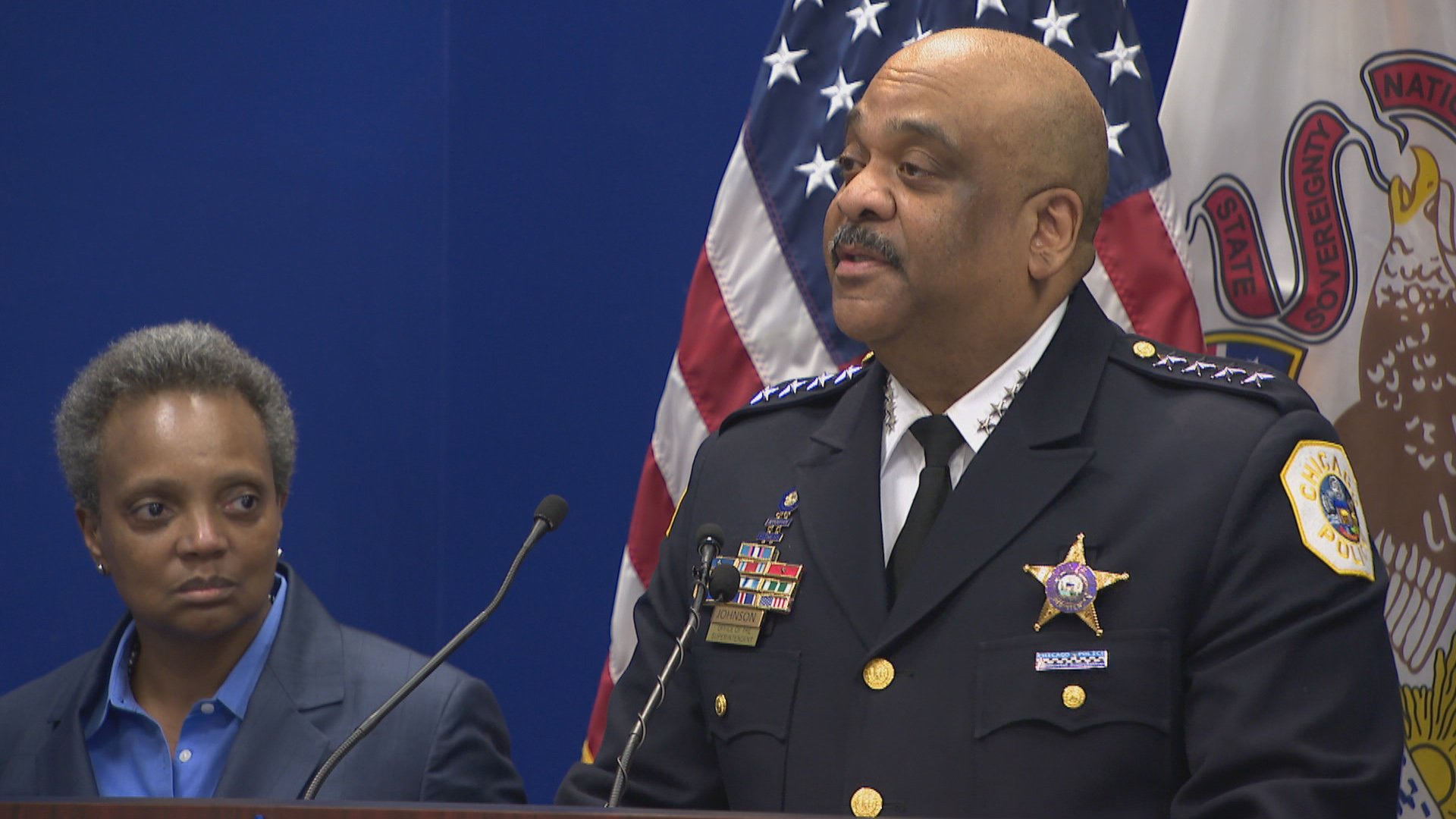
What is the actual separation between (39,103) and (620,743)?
6.54 feet

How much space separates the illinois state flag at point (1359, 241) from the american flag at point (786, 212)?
0.15 m

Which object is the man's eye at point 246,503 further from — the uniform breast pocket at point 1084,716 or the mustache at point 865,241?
the uniform breast pocket at point 1084,716

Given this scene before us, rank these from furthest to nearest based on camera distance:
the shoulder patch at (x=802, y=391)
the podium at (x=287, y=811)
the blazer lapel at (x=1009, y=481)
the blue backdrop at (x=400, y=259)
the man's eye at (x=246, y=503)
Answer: the blue backdrop at (x=400, y=259) < the man's eye at (x=246, y=503) < the shoulder patch at (x=802, y=391) < the blazer lapel at (x=1009, y=481) < the podium at (x=287, y=811)

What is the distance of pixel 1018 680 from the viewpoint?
1580 millimetres

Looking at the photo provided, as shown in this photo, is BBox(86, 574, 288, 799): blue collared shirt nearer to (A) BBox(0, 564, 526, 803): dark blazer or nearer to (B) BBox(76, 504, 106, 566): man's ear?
(A) BBox(0, 564, 526, 803): dark blazer

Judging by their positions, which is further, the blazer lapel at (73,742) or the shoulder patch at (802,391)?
the blazer lapel at (73,742)

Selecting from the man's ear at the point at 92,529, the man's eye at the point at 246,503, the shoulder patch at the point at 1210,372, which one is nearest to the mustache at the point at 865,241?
the shoulder patch at the point at 1210,372

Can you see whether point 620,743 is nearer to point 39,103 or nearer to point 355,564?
point 355,564

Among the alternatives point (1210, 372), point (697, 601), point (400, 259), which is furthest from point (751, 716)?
point (400, 259)

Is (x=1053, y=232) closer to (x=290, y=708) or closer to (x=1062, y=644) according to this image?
(x=1062, y=644)

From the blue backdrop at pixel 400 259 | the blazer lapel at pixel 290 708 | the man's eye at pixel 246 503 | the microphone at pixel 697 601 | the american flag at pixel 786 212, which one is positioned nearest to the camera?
the microphone at pixel 697 601

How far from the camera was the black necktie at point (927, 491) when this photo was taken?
170 cm

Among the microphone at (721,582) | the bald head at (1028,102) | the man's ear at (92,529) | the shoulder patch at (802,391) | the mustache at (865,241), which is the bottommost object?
the microphone at (721,582)

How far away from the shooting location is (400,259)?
3135 mm
